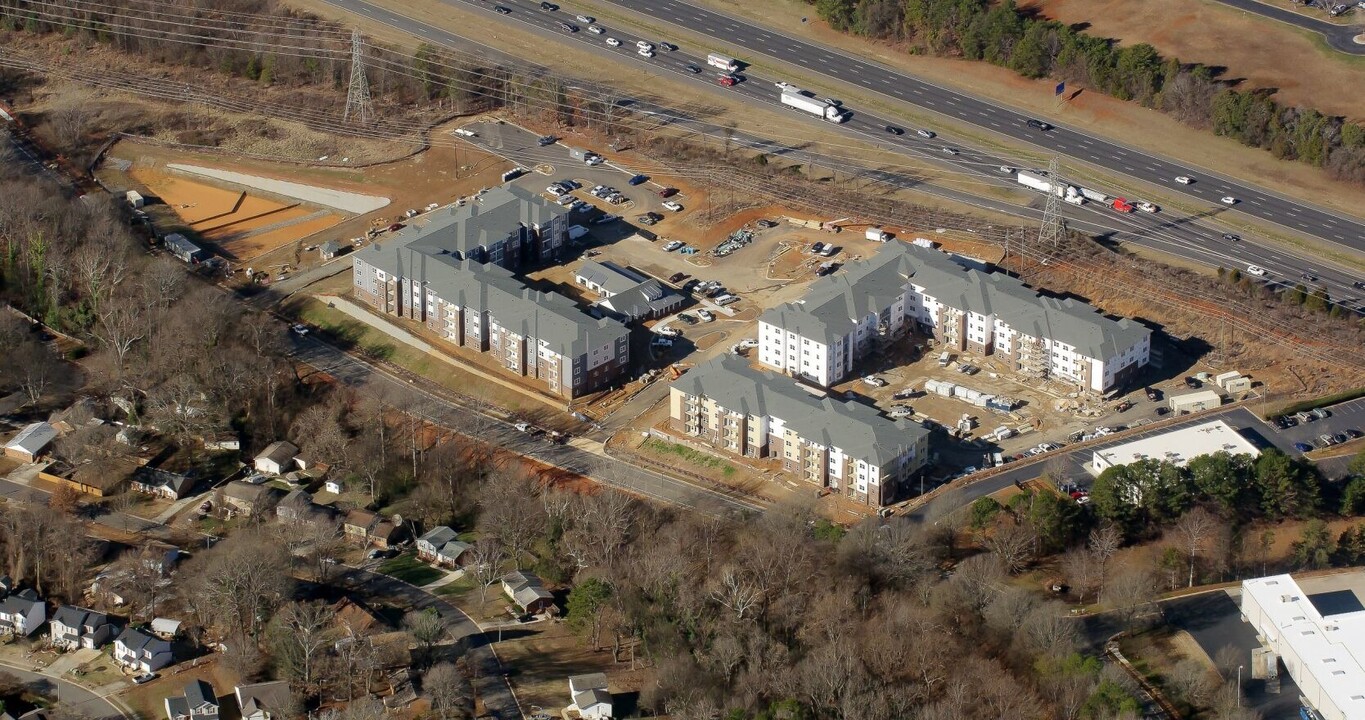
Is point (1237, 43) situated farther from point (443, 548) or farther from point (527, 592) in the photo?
point (527, 592)

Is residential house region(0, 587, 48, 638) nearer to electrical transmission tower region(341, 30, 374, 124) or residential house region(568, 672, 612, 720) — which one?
residential house region(568, 672, 612, 720)

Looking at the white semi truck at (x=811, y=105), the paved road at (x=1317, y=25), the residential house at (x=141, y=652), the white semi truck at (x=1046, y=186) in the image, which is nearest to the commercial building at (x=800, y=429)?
the residential house at (x=141, y=652)

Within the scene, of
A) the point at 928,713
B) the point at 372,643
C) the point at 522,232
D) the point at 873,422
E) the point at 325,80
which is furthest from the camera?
the point at 325,80

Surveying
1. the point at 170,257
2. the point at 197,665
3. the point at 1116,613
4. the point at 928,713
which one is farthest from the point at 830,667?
the point at 170,257

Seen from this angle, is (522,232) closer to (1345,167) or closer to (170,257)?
(170,257)

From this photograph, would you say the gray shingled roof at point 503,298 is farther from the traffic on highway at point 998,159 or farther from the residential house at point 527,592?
the traffic on highway at point 998,159

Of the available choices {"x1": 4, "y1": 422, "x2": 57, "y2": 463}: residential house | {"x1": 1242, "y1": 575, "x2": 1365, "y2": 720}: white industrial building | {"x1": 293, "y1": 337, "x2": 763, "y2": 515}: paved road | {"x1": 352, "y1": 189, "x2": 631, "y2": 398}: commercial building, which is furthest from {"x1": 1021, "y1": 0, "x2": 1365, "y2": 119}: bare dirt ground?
{"x1": 4, "y1": 422, "x2": 57, "y2": 463}: residential house
